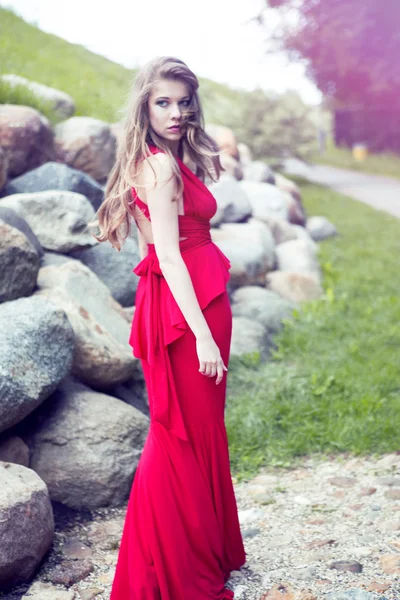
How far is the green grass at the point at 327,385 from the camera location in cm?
444

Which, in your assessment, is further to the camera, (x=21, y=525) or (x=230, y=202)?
(x=230, y=202)

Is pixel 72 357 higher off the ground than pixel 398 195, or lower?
lower

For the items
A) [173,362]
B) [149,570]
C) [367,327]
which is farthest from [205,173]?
[367,327]

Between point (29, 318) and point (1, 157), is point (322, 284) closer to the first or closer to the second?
point (1, 157)

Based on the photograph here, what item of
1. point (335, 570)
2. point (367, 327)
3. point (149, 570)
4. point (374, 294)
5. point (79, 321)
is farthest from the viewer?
point (374, 294)

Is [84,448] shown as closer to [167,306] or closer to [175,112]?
[167,306]

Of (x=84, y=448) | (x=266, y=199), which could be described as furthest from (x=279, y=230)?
(x=84, y=448)

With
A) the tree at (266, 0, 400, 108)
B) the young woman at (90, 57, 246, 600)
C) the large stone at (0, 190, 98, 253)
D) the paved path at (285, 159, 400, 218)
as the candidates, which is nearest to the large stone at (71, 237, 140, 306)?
the large stone at (0, 190, 98, 253)

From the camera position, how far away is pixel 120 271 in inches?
213

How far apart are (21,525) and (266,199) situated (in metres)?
7.76

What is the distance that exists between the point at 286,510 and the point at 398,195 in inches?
503

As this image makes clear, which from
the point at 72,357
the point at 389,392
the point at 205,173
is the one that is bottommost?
the point at 389,392

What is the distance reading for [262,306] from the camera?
21.6ft

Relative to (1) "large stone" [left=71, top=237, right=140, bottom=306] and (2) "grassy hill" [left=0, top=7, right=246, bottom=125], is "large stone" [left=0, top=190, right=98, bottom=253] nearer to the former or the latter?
(1) "large stone" [left=71, top=237, right=140, bottom=306]
